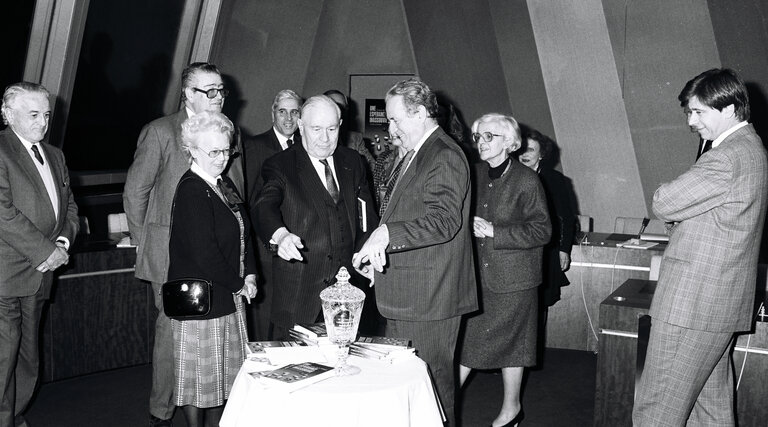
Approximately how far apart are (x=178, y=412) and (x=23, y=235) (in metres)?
1.35

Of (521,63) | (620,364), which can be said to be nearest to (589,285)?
(620,364)

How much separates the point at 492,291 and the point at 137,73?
388cm

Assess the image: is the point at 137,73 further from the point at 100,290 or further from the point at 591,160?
the point at 591,160

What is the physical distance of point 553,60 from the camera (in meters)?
6.56

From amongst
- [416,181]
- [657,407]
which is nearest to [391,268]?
[416,181]

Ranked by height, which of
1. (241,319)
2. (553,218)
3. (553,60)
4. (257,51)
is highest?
(257,51)

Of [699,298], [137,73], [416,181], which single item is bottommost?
[699,298]

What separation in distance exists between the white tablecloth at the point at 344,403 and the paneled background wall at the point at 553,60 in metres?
4.07

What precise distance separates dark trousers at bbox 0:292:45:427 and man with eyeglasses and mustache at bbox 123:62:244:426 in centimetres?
61

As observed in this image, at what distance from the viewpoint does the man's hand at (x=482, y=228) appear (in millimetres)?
3727

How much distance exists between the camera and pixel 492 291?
12.6ft

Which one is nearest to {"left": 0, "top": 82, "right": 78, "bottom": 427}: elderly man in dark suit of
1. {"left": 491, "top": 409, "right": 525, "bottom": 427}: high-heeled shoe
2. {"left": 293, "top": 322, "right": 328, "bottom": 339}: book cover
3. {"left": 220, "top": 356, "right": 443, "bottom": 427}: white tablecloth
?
{"left": 293, "top": 322, "right": 328, "bottom": 339}: book cover

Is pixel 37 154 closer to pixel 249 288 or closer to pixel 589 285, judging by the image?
pixel 249 288

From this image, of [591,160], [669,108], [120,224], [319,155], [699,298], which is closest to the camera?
[699,298]
